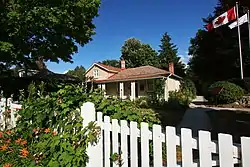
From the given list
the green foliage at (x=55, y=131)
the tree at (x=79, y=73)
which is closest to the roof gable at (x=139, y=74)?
the tree at (x=79, y=73)

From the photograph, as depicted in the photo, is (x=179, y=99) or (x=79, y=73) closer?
(x=179, y=99)

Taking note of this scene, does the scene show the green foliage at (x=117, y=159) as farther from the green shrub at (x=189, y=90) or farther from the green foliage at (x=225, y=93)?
the green shrub at (x=189, y=90)

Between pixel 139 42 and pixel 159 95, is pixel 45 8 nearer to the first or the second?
pixel 159 95

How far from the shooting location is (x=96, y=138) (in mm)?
2811

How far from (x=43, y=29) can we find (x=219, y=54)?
17951 millimetres

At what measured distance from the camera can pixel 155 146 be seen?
7.35ft

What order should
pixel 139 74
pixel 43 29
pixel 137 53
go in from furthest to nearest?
pixel 137 53, pixel 139 74, pixel 43 29

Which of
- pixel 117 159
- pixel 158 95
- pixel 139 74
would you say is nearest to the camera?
pixel 117 159

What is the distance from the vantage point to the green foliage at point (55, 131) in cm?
283

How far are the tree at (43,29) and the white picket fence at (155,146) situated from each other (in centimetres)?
1285

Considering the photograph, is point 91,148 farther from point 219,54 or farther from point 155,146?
point 219,54

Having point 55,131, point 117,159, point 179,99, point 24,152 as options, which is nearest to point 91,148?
point 117,159

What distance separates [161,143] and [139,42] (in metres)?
54.3

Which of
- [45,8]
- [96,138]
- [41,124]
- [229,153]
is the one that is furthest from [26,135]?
[45,8]
